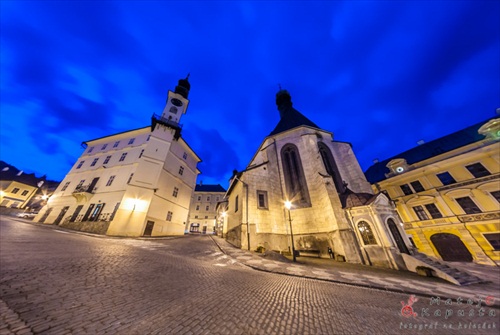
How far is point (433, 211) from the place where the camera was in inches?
702

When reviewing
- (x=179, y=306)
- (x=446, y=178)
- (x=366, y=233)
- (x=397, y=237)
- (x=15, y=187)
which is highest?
(x=15, y=187)

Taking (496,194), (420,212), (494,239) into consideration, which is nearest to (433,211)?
(420,212)

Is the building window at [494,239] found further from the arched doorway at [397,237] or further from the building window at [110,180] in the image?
the building window at [110,180]

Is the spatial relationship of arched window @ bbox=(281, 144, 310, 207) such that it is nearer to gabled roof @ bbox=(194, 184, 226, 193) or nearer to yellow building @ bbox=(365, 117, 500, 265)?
yellow building @ bbox=(365, 117, 500, 265)

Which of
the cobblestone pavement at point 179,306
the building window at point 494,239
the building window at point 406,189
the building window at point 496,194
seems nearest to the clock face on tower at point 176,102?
the cobblestone pavement at point 179,306

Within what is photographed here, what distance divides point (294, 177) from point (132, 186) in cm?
1824

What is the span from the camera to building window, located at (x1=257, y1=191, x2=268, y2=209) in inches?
596

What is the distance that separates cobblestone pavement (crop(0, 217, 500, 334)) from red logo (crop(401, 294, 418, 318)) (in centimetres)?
6

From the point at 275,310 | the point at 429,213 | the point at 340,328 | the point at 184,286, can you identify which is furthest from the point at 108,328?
the point at 429,213

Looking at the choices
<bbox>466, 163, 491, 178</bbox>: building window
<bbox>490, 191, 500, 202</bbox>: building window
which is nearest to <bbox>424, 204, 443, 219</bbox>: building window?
<bbox>490, 191, 500, 202</bbox>: building window

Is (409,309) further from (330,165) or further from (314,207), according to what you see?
(330,165)

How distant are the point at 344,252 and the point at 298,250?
3670 mm

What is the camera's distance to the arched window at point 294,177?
16.1 metres

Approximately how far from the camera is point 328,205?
1366cm
